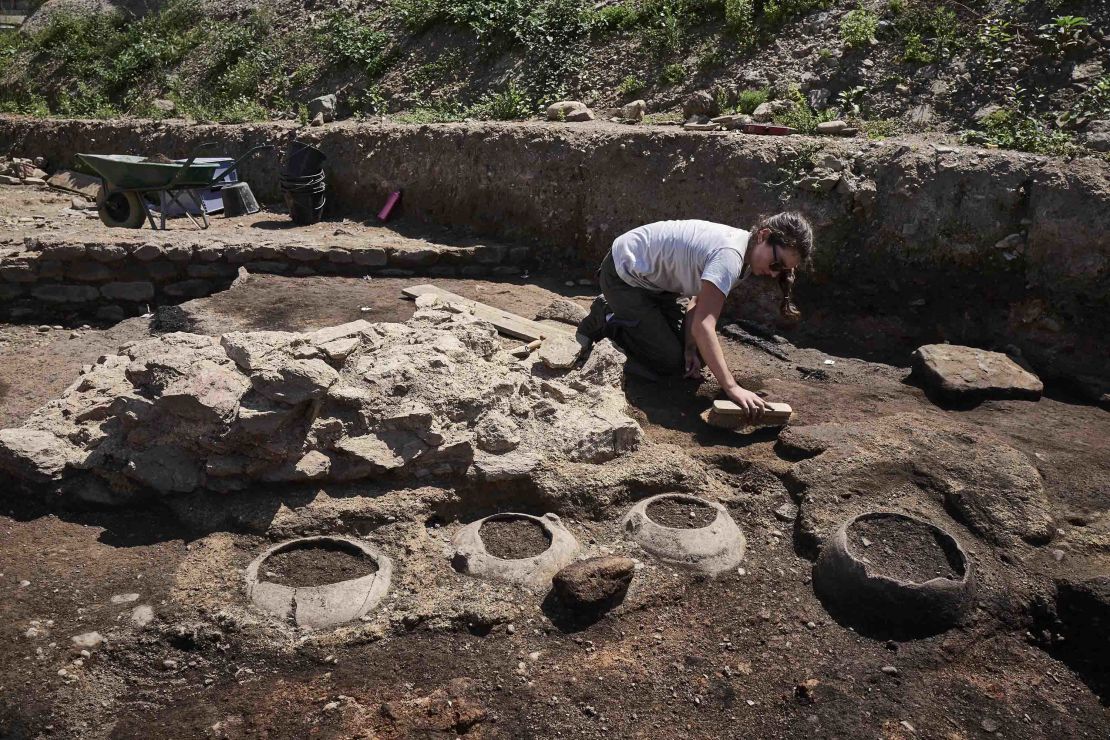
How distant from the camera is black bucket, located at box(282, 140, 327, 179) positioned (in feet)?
27.6

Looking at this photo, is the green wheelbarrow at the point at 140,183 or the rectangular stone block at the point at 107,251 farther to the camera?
the green wheelbarrow at the point at 140,183

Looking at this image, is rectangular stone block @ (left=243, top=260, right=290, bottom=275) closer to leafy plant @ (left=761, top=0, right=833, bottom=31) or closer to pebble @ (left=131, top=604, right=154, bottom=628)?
pebble @ (left=131, top=604, right=154, bottom=628)

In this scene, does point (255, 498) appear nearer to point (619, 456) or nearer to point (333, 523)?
point (333, 523)

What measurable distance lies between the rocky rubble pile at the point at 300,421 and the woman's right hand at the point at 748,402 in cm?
53

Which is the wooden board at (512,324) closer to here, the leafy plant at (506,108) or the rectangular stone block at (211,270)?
the rectangular stone block at (211,270)

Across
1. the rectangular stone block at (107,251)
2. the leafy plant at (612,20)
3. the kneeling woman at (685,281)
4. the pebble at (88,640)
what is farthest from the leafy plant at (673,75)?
the pebble at (88,640)

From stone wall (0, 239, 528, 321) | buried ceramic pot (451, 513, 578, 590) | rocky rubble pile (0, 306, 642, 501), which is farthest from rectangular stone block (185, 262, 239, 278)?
buried ceramic pot (451, 513, 578, 590)

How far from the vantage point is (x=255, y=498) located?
371 cm

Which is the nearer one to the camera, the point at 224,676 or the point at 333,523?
the point at 224,676

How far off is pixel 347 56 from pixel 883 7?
21.1 ft

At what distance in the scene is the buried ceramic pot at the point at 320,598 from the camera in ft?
10.2

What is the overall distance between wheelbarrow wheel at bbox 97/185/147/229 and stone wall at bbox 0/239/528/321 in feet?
4.54

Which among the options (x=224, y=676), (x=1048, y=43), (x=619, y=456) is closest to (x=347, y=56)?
(x=1048, y=43)

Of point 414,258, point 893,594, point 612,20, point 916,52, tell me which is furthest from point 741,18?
point 893,594
